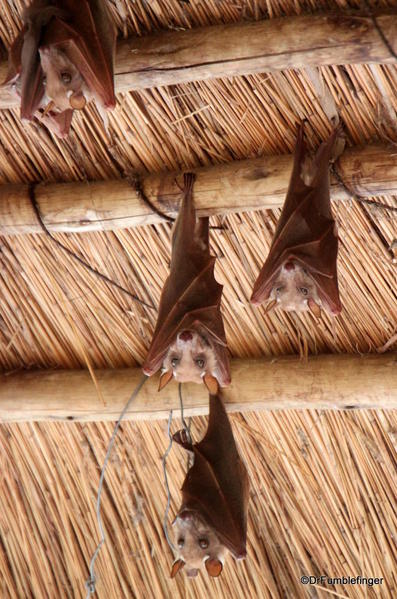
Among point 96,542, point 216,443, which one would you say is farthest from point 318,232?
point 96,542

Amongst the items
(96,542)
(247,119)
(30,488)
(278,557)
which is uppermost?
(247,119)

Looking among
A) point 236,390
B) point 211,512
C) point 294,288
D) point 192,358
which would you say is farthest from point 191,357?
point 236,390

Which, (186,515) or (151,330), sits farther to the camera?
(151,330)

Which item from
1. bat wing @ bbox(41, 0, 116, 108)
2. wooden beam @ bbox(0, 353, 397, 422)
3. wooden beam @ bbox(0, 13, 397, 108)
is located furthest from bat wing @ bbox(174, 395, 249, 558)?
bat wing @ bbox(41, 0, 116, 108)

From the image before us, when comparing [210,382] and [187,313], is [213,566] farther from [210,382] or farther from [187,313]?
[187,313]

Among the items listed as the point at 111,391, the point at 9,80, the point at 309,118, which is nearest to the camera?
the point at 9,80

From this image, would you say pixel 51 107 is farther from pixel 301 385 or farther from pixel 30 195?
pixel 301 385

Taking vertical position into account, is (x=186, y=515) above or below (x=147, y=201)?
below

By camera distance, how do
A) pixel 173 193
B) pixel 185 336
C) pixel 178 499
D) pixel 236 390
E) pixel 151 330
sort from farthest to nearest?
pixel 178 499 → pixel 151 330 → pixel 236 390 → pixel 173 193 → pixel 185 336

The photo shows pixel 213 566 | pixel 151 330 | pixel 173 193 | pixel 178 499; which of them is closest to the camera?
pixel 213 566
